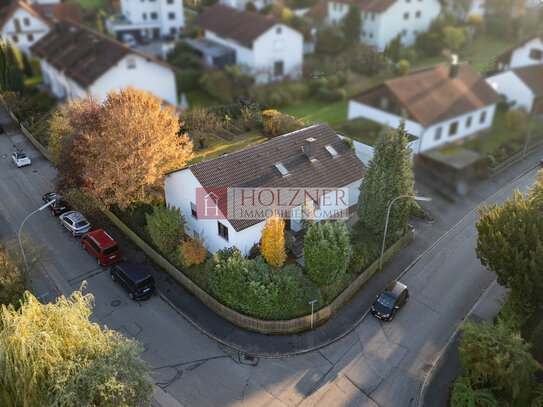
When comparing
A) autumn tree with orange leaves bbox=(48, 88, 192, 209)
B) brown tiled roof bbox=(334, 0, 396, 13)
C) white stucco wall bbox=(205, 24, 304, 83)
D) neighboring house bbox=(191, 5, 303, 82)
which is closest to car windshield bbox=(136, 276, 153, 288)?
autumn tree with orange leaves bbox=(48, 88, 192, 209)

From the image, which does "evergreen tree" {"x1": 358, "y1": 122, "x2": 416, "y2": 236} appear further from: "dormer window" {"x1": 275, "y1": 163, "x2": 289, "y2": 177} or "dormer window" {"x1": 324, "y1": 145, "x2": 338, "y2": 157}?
"dormer window" {"x1": 275, "y1": 163, "x2": 289, "y2": 177}

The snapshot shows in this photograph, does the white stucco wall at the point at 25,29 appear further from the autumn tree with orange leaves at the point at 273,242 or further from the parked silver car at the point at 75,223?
the autumn tree with orange leaves at the point at 273,242

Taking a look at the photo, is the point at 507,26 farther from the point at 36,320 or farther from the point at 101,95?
the point at 36,320

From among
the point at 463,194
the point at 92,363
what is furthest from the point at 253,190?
the point at 463,194

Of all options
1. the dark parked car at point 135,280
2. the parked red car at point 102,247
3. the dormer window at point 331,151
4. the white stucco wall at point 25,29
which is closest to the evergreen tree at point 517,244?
the dormer window at point 331,151

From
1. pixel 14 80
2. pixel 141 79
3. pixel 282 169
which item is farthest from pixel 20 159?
pixel 141 79

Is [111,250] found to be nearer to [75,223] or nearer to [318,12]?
[75,223]
